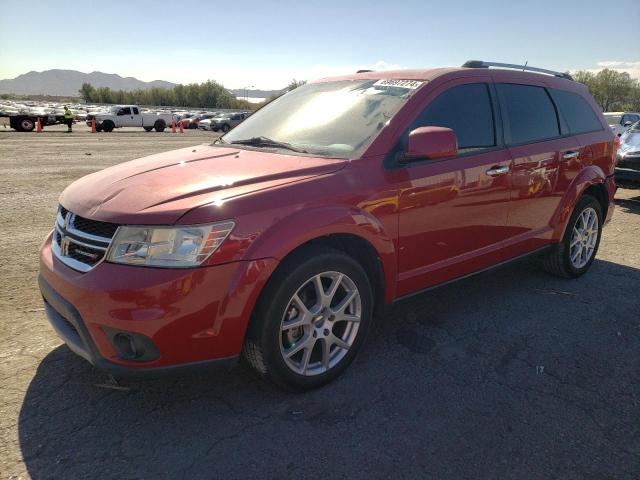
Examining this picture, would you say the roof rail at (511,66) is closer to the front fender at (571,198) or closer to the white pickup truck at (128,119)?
the front fender at (571,198)

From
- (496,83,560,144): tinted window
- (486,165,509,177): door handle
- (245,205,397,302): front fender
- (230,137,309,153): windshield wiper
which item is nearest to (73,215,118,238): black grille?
(245,205,397,302): front fender

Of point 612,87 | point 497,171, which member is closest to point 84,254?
point 497,171

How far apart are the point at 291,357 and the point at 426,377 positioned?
2.79ft

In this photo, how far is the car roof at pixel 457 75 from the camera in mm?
3426

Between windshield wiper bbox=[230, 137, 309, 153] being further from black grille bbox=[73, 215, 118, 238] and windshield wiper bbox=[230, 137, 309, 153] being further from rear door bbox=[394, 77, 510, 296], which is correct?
black grille bbox=[73, 215, 118, 238]

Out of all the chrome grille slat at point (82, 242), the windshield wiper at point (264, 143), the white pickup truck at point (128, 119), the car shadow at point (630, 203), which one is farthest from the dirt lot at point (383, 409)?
the white pickup truck at point (128, 119)

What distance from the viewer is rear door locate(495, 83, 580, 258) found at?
3.76 m

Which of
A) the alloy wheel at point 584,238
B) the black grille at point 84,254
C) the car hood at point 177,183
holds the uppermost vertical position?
the car hood at point 177,183

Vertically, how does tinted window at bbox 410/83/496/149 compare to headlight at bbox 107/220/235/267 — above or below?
above

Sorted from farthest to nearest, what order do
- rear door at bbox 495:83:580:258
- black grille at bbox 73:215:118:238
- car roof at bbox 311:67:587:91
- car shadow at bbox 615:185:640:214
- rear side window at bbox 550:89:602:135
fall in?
1. car shadow at bbox 615:185:640:214
2. rear side window at bbox 550:89:602:135
3. rear door at bbox 495:83:580:258
4. car roof at bbox 311:67:587:91
5. black grille at bbox 73:215:118:238

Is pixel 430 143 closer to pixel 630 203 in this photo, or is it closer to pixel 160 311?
pixel 160 311

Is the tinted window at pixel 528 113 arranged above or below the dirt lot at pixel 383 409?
above

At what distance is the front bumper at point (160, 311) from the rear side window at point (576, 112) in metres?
3.40

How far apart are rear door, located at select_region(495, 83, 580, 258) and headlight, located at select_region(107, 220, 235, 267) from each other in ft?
8.08
